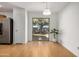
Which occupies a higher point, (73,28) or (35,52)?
(73,28)

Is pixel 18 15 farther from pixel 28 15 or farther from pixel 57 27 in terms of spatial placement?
pixel 57 27

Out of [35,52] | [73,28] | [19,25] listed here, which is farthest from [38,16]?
[73,28]

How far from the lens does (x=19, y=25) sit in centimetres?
788

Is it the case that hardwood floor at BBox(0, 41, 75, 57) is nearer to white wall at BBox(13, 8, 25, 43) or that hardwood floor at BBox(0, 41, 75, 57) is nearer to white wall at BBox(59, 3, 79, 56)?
white wall at BBox(59, 3, 79, 56)

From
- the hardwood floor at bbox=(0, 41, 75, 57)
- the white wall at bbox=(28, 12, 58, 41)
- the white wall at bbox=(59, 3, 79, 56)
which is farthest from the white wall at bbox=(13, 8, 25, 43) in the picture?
the white wall at bbox=(59, 3, 79, 56)

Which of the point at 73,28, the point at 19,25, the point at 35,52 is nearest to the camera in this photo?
the point at 73,28

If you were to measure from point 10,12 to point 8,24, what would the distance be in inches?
54.4

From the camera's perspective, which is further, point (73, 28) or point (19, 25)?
point (19, 25)

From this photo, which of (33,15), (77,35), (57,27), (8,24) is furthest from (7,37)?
(77,35)

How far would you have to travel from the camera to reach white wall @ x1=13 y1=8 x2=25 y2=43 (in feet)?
25.6

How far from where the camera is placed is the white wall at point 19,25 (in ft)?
25.6

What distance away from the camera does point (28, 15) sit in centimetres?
Result: 906

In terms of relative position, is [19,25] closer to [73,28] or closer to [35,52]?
[35,52]

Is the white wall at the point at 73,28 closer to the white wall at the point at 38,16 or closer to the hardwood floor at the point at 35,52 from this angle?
the hardwood floor at the point at 35,52
